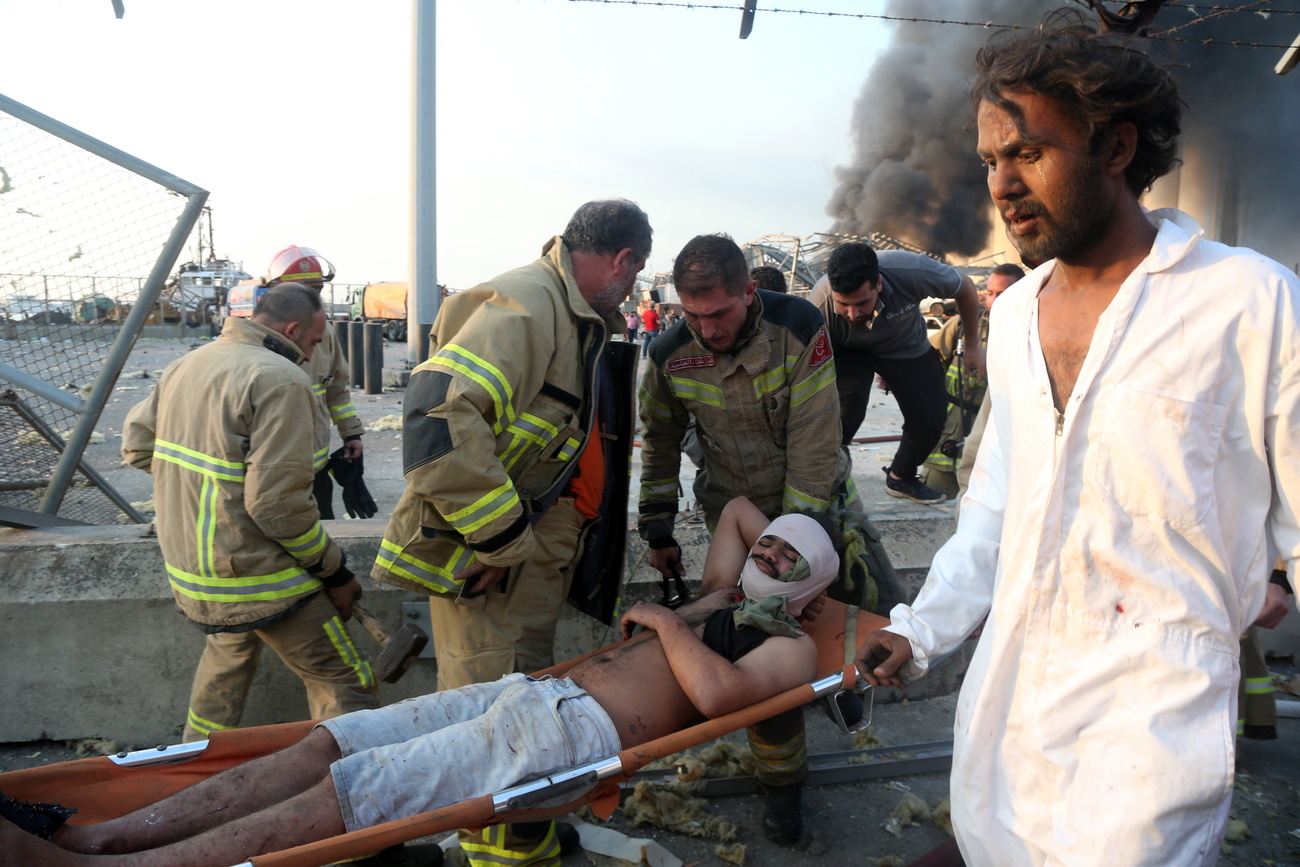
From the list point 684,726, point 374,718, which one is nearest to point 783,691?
point 684,726

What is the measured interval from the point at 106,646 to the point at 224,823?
1769 millimetres

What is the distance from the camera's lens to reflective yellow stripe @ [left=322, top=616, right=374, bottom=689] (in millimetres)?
2816

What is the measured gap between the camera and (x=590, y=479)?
2.75 metres

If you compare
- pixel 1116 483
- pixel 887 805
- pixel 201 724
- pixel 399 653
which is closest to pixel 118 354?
pixel 201 724

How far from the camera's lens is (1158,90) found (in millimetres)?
1529

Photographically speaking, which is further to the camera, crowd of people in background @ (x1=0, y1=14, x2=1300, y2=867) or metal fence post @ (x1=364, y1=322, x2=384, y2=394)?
metal fence post @ (x1=364, y1=322, x2=384, y2=394)

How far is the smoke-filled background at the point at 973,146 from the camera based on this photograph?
2305 cm

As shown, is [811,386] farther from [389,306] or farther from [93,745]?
[389,306]

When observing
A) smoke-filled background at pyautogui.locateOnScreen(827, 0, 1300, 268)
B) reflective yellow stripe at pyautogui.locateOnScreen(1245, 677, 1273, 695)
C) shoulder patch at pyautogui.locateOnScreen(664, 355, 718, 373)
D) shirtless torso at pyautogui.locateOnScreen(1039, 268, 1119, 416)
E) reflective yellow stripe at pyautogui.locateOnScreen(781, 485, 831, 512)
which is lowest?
reflective yellow stripe at pyautogui.locateOnScreen(1245, 677, 1273, 695)

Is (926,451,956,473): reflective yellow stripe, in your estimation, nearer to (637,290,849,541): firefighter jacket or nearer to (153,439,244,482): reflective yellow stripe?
(637,290,849,541): firefighter jacket

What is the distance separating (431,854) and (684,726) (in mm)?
964

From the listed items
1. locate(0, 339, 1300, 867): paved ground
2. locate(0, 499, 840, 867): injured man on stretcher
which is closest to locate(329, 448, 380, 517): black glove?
locate(0, 339, 1300, 867): paved ground

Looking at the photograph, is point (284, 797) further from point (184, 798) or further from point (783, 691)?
point (783, 691)

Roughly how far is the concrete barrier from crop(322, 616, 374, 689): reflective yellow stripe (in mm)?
427
